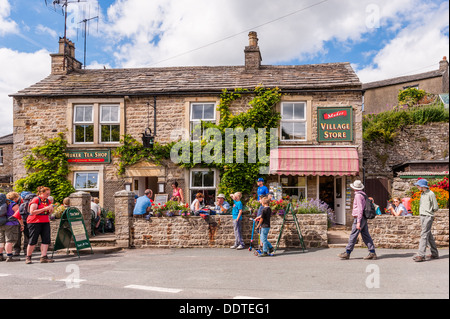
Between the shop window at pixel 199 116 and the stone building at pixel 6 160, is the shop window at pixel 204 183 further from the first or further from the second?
the stone building at pixel 6 160

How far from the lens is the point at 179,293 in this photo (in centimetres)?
609

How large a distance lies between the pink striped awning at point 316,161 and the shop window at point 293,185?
37.1 inches

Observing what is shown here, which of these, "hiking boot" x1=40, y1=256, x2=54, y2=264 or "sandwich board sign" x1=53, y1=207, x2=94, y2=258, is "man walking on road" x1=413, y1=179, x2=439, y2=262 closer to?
"sandwich board sign" x1=53, y1=207, x2=94, y2=258

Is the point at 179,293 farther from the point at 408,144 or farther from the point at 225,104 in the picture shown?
the point at 408,144

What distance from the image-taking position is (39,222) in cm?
935

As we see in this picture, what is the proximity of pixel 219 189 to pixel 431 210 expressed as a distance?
26.1 ft

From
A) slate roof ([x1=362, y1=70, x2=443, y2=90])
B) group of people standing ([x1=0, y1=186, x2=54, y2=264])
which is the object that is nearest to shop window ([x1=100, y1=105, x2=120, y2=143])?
group of people standing ([x1=0, y1=186, x2=54, y2=264])

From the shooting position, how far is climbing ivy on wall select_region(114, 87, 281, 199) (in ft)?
47.8

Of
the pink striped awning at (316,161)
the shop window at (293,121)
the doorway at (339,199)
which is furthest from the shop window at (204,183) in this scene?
the doorway at (339,199)

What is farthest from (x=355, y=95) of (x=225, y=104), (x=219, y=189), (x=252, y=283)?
(x=252, y=283)

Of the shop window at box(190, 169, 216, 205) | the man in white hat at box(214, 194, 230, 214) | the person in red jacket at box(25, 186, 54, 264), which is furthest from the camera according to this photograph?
the shop window at box(190, 169, 216, 205)

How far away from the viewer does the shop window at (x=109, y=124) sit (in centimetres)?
1577

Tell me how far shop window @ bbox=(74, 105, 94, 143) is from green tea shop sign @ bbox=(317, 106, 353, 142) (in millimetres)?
9132
